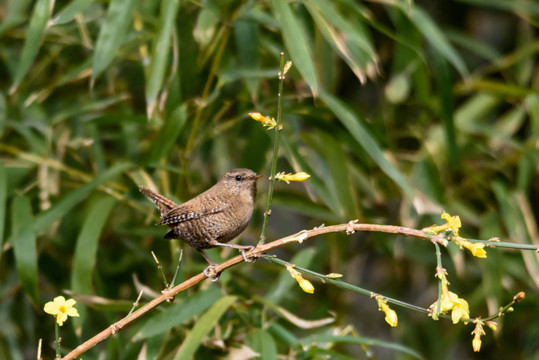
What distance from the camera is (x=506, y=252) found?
313 cm

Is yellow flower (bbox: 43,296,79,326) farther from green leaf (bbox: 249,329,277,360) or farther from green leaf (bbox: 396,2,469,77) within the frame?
green leaf (bbox: 396,2,469,77)

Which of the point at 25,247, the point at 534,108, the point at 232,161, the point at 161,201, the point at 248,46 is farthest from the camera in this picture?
the point at 232,161

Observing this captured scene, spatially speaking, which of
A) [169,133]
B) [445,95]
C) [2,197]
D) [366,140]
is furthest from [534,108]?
[2,197]

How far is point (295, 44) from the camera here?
1962 mm

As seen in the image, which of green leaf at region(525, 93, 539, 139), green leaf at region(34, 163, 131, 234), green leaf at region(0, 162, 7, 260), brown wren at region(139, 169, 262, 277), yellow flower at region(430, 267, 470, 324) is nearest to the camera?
yellow flower at region(430, 267, 470, 324)

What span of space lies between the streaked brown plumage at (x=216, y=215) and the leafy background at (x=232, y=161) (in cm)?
33

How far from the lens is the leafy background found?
217cm

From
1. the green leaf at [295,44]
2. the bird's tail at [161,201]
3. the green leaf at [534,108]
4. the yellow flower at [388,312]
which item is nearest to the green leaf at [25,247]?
the bird's tail at [161,201]

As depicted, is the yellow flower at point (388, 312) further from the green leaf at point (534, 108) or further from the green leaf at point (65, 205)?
the green leaf at point (534, 108)

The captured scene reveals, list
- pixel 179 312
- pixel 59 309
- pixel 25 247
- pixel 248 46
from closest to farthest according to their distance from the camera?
pixel 59 309
pixel 179 312
pixel 25 247
pixel 248 46

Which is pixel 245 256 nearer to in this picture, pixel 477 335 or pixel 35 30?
pixel 477 335

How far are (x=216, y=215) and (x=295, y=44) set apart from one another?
550mm

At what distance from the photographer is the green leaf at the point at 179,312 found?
2.03m

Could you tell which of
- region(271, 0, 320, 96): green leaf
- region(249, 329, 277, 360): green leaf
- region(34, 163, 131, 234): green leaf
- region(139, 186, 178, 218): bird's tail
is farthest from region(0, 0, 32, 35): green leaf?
region(249, 329, 277, 360): green leaf
